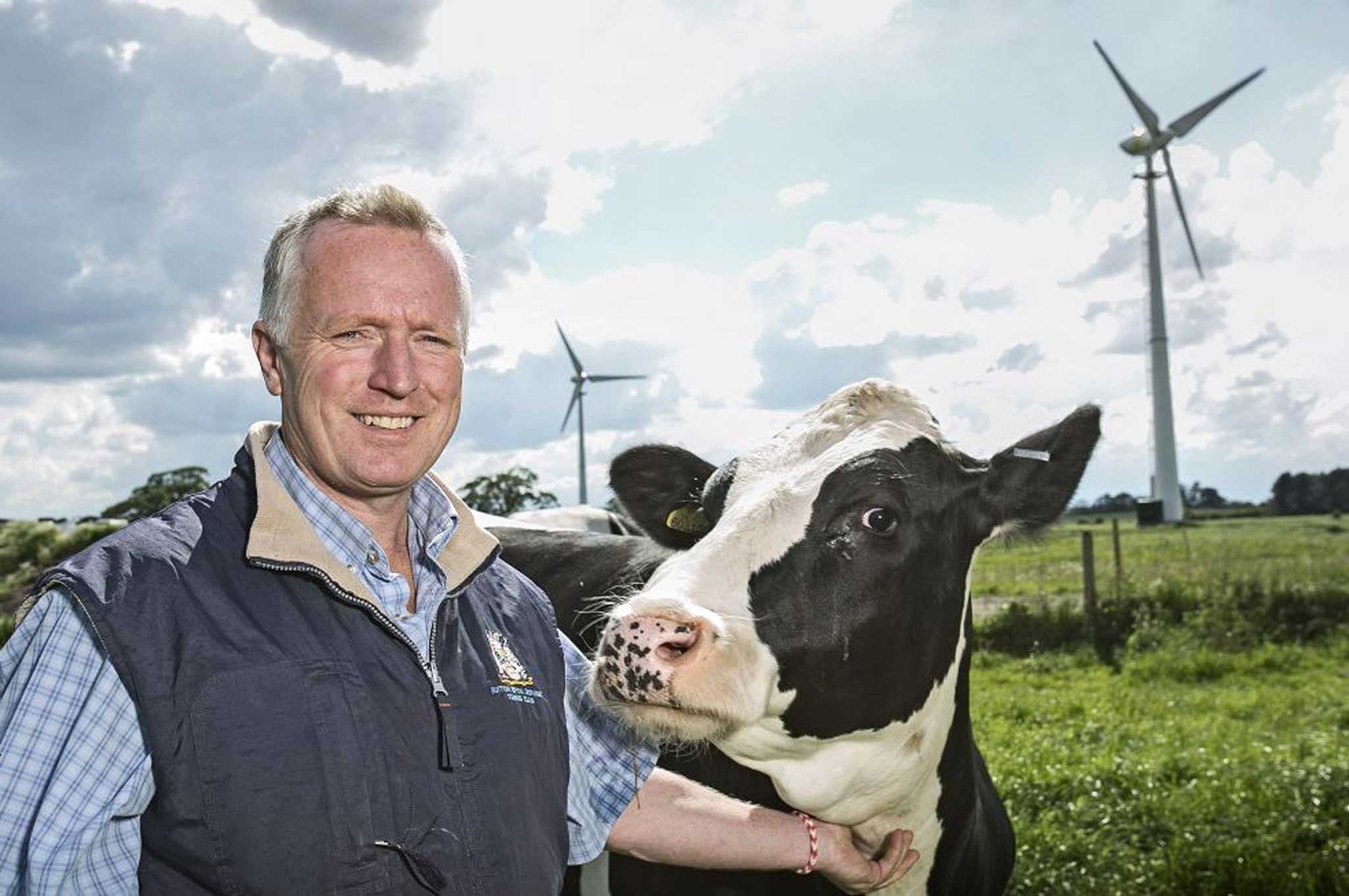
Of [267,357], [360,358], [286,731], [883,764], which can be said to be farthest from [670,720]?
[267,357]

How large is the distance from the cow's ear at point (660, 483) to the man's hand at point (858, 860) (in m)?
1.74

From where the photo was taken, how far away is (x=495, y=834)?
2.55 m

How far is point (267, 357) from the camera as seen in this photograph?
113 inches

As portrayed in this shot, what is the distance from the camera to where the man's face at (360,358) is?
271cm

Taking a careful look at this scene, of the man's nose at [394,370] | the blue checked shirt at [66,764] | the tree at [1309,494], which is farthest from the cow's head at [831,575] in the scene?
the tree at [1309,494]

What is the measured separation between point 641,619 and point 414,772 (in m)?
0.93

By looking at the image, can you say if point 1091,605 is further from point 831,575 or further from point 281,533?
point 281,533

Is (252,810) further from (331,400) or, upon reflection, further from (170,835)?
(331,400)

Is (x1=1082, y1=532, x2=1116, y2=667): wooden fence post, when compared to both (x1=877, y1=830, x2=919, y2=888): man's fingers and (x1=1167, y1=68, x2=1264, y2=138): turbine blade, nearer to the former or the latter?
(x1=877, y1=830, x2=919, y2=888): man's fingers

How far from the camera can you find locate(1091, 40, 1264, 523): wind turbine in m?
44.2

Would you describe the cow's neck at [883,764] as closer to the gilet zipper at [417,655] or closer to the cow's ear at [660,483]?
the gilet zipper at [417,655]

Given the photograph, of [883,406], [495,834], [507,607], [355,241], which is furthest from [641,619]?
[883,406]

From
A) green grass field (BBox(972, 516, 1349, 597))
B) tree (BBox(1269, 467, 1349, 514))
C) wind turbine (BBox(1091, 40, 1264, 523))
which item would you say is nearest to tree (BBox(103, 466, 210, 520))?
green grass field (BBox(972, 516, 1349, 597))

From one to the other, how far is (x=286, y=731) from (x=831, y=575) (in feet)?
6.69
